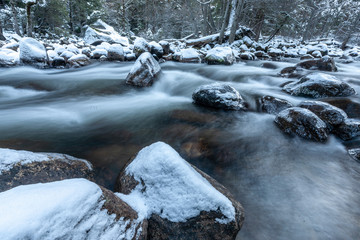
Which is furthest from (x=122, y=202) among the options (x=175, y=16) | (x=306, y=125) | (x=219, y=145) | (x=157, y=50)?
(x=175, y=16)

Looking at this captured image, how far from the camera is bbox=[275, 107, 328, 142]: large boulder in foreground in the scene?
8.84 ft

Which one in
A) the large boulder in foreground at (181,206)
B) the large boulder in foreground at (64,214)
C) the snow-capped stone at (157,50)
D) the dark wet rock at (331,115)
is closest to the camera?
the large boulder in foreground at (64,214)

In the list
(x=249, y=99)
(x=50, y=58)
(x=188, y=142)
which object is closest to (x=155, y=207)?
(x=188, y=142)

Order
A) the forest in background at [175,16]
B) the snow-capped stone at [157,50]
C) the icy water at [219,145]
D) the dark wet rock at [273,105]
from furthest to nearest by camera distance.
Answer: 1. the forest in background at [175,16]
2. the snow-capped stone at [157,50]
3. the dark wet rock at [273,105]
4. the icy water at [219,145]

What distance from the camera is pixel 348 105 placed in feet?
11.3

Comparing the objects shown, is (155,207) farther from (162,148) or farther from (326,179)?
(326,179)

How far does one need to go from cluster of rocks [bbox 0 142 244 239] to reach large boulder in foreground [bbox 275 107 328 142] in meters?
2.15

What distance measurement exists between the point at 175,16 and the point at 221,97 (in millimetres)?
24755

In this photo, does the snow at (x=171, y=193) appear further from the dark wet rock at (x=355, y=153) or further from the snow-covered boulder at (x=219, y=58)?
the snow-covered boulder at (x=219, y=58)

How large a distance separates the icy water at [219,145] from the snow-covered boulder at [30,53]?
2.13 meters

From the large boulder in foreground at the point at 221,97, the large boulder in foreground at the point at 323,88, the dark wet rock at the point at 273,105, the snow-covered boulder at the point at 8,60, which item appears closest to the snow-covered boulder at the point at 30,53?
the snow-covered boulder at the point at 8,60

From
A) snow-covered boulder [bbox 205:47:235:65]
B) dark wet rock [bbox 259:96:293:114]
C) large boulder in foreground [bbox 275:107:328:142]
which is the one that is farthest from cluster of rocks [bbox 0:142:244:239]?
snow-covered boulder [bbox 205:47:235:65]

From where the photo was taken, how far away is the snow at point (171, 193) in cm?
117

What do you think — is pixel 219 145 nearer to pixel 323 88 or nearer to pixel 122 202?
pixel 122 202
